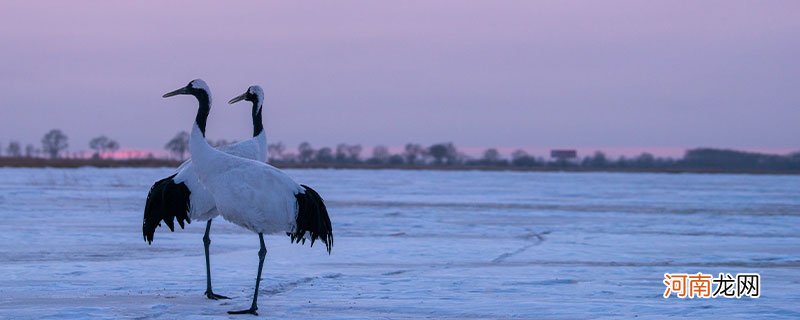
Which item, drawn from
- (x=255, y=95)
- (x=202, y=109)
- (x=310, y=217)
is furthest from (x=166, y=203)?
(x=255, y=95)

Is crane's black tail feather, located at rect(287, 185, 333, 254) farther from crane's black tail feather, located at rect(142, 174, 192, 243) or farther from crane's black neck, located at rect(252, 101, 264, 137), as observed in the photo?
crane's black neck, located at rect(252, 101, 264, 137)

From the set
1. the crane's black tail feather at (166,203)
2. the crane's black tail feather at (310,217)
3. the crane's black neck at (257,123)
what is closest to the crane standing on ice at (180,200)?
the crane's black tail feather at (166,203)

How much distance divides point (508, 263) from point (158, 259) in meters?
3.77

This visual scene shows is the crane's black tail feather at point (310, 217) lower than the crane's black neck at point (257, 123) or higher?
lower

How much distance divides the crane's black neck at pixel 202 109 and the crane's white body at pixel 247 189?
34 cm

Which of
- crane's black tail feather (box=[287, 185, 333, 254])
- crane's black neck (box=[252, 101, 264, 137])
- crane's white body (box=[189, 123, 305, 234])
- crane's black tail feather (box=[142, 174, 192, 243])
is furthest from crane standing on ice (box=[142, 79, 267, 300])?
crane's black neck (box=[252, 101, 264, 137])

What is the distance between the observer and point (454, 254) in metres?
12.9

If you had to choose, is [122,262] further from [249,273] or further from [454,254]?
[454,254]

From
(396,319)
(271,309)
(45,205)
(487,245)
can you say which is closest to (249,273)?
(271,309)

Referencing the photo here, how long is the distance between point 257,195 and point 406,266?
3426mm

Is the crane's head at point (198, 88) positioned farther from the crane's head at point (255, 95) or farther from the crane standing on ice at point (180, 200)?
the crane's head at point (255, 95)

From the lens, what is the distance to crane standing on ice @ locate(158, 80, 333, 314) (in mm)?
8320

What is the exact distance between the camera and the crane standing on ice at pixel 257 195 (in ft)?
27.3

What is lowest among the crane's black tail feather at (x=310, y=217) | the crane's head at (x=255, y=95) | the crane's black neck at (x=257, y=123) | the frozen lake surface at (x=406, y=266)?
the frozen lake surface at (x=406, y=266)
